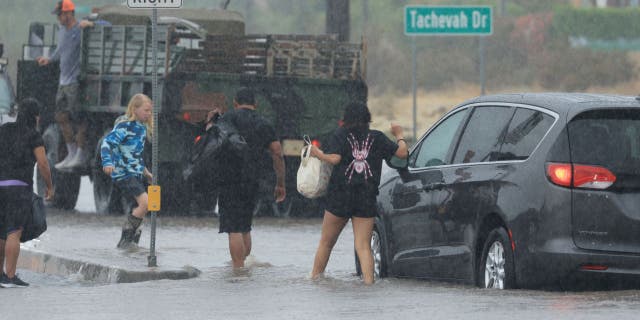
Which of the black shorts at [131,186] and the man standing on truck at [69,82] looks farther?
the man standing on truck at [69,82]

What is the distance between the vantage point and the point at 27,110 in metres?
13.7

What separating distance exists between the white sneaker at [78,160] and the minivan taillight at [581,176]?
12482 mm

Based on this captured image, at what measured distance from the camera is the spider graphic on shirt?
502 inches

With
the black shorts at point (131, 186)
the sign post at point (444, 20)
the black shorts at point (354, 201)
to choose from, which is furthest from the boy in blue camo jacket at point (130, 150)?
the sign post at point (444, 20)

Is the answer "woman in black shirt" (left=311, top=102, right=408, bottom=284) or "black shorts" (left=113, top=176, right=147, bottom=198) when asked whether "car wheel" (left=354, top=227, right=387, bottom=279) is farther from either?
"black shorts" (left=113, top=176, right=147, bottom=198)

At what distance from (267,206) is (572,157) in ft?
38.5

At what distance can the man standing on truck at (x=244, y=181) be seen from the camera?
14.4 meters

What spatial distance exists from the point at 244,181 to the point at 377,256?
4.77ft

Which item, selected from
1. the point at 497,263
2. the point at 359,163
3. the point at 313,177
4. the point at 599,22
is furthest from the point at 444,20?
the point at 599,22

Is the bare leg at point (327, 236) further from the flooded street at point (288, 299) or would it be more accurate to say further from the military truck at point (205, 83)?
the military truck at point (205, 83)

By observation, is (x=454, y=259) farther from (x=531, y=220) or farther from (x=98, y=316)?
(x=98, y=316)

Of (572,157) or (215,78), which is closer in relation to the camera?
(572,157)

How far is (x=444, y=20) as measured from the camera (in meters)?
27.8

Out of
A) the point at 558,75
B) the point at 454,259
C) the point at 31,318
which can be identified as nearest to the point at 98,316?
the point at 31,318
